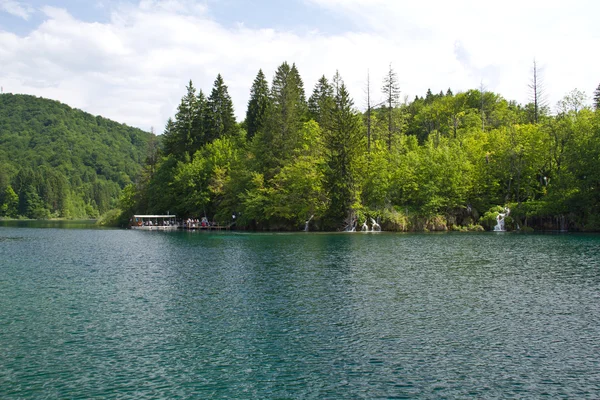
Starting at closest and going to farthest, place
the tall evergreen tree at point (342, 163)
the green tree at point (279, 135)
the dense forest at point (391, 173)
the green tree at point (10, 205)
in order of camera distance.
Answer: the dense forest at point (391, 173)
the tall evergreen tree at point (342, 163)
the green tree at point (279, 135)
the green tree at point (10, 205)

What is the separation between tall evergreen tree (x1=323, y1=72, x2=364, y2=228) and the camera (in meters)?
69.9

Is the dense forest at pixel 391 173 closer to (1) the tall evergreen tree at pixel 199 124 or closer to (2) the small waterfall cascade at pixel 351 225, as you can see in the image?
(2) the small waterfall cascade at pixel 351 225

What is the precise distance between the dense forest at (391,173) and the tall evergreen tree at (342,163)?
0.16 meters

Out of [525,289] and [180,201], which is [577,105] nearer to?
[525,289]

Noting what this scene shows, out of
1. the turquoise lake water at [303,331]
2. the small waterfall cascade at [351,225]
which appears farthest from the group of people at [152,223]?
the turquoise lake water at [303,331]

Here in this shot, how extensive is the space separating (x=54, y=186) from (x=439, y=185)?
163497 millimetres

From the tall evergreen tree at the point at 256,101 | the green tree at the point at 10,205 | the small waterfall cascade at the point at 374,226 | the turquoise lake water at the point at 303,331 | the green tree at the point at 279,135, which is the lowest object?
the turquoise lake water at the point at 303,331

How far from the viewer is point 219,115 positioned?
336ft

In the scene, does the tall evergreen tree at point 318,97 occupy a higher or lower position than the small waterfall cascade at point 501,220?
higher

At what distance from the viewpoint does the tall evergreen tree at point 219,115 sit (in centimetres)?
10138

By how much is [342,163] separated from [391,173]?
8.76 m

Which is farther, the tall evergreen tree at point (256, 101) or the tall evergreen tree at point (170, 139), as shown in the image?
the tall evergreen tree at point (170, 139)

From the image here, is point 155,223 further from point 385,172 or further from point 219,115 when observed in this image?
point 385,172

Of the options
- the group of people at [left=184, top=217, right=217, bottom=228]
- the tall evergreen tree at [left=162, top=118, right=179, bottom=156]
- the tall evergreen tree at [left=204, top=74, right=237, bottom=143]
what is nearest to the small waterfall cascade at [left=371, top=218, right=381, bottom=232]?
the group of people at [left=184, top=217, right=217, bottom=228]
